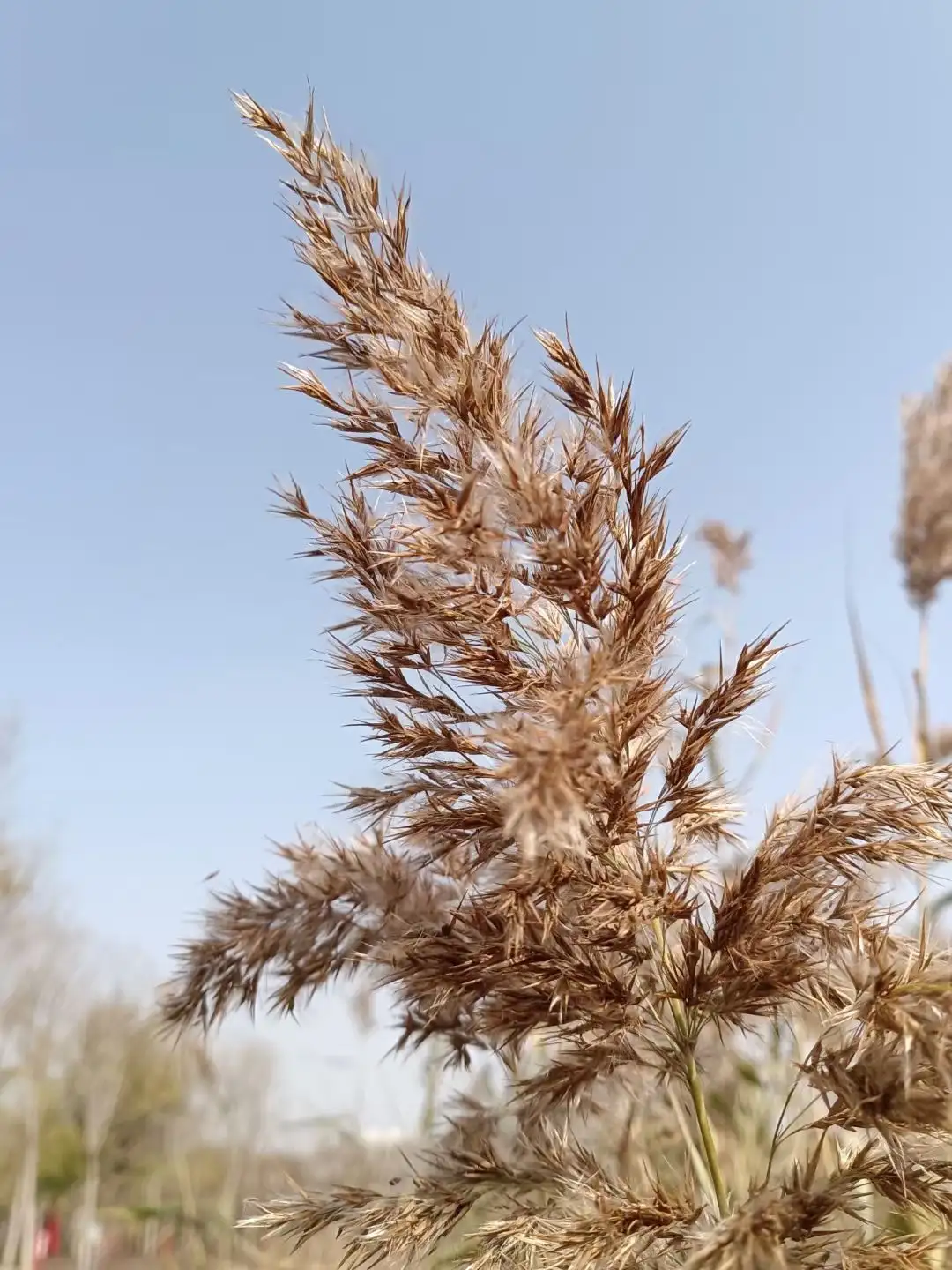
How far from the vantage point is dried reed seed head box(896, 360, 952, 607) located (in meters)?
2.66

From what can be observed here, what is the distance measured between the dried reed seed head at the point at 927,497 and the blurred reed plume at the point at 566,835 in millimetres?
1761

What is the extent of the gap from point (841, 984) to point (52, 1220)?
31495 mm

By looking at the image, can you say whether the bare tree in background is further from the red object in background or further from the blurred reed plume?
the blurred reed plume

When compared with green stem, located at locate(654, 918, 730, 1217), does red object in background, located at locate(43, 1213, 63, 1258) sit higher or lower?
lower

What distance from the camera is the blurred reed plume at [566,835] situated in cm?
110

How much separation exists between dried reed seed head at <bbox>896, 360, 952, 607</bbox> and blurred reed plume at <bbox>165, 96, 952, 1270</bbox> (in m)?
1.76

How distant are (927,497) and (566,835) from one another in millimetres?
2182

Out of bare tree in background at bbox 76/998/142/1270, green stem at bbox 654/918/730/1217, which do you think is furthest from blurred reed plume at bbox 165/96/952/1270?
bare tree in background at bbox 76/998/142/1270

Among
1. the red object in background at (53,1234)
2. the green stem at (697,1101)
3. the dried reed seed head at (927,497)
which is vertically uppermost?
the dried reed seed head at (927,497)

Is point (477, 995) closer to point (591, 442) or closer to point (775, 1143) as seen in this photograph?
point (775, 1143)

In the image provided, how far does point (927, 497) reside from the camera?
8.81ft

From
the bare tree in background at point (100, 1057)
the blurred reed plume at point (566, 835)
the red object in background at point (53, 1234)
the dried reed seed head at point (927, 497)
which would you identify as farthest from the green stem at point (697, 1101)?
the red object in background at point (53, 1234)

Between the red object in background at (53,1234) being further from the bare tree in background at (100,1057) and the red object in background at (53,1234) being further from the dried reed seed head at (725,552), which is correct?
the dried reed seed head at (725,552)

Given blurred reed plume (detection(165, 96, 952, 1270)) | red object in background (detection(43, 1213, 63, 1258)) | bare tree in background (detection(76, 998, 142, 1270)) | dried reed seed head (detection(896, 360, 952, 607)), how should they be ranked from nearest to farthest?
blurred reed plume (detection(165, 96, 952, 1270)) → dried reed seed head (detection(896, 360, 952, 607)) → bare tree in background (detection(76, 998, 142, 1270)) → red object in background (detection(43, 1213, 63, 1258))
